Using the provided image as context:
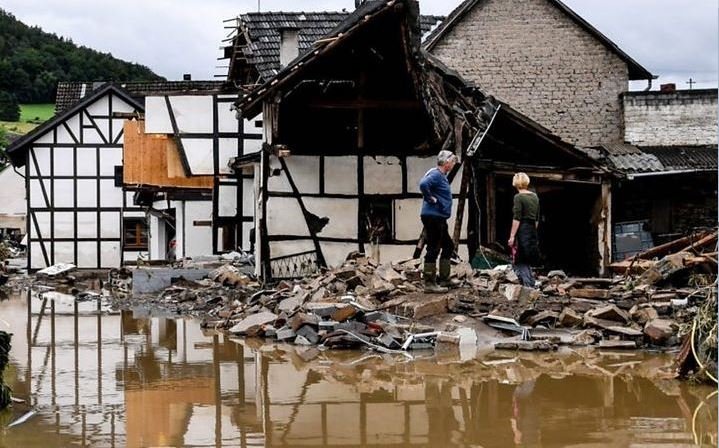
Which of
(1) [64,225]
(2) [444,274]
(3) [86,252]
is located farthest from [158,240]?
(2) [444,274]

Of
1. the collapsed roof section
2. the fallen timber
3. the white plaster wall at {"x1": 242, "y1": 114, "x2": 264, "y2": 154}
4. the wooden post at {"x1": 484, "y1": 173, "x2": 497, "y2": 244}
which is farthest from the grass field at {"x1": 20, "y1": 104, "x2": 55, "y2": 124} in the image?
the fallen timber

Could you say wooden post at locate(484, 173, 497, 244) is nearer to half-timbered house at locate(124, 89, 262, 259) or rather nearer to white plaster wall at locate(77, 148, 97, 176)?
half-timbered house at locate(124, 89, 262, 259)

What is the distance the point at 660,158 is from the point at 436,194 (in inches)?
648

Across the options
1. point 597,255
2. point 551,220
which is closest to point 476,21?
point 551,220

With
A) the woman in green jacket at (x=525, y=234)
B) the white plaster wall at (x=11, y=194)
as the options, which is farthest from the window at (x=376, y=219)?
the white plaster wall at (x=11, y=194)

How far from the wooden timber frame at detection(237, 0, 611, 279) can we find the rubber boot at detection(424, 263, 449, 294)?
18.5 ft

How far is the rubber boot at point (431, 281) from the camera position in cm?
1288

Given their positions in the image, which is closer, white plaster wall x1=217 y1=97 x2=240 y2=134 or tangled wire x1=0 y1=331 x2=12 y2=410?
tangled wire x1=0 y1=331 x2=12 y2=410

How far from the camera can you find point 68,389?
932 centimetres

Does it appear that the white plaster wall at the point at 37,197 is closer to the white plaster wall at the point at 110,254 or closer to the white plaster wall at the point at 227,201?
Result: the white plaster wall at the point at 110,254

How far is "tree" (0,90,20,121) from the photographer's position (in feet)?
275

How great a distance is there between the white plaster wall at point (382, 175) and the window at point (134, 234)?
23.2 metres

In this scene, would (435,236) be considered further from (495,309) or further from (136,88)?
(136,88)

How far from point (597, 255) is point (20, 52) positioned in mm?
69937
